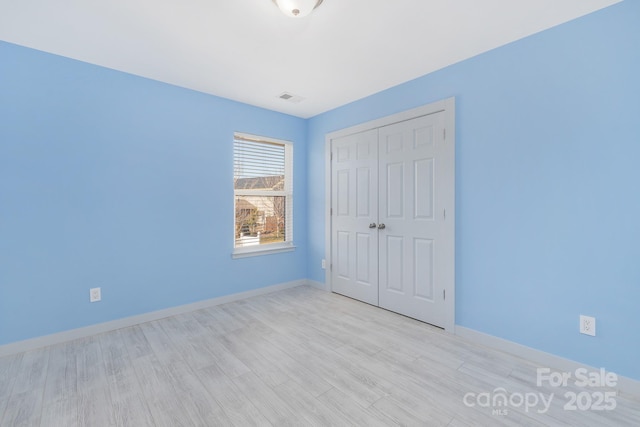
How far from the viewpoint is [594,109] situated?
6.24ft

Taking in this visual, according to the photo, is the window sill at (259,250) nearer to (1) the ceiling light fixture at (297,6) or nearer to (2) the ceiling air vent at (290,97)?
(2) the ceiling air vent at (290,97)

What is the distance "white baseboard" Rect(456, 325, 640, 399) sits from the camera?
69.9 inches

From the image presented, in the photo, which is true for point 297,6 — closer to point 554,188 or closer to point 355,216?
point 554,188

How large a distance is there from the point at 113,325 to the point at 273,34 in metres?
3.02

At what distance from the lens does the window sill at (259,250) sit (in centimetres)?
356

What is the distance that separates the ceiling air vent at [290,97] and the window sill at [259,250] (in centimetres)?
198

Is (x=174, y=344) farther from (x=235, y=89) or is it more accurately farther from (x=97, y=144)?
(x=235, y=89)

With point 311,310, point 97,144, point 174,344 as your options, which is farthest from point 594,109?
point 97,144

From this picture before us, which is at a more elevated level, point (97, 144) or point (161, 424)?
point (97, 144)

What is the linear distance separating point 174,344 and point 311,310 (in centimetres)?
141

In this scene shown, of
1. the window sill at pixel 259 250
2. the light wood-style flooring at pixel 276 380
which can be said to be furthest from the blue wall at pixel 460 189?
the light wood-style flooring at pixel 276 380

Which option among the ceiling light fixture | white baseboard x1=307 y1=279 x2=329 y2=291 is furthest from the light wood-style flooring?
the ceiling light fixture

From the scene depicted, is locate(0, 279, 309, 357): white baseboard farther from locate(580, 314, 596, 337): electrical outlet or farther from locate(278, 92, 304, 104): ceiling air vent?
locate(580, 314, 596, 337): electrical outlet

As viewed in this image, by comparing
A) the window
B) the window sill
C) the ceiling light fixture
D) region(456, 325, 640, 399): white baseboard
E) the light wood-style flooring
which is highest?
the ceiling light fixture
